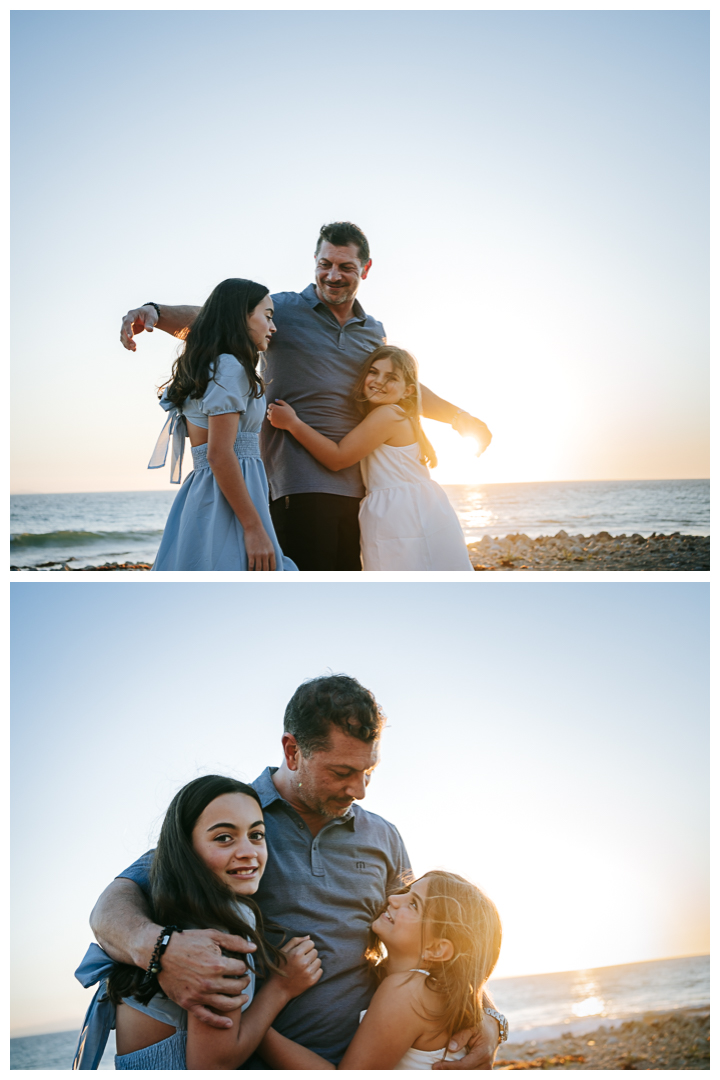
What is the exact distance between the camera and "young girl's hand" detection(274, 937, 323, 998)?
2.26 meters

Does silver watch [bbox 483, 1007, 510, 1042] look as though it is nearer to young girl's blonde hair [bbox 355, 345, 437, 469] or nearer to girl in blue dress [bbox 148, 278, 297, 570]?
girl in blue dress [bbox 148, 278, 297, 570]

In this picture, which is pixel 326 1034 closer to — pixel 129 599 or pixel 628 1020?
pixel 129 599

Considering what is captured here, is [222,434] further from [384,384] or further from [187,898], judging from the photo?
[187,898]

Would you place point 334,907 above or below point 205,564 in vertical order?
below

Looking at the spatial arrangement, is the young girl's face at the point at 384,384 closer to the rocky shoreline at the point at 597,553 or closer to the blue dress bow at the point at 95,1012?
the blue dress bow at the point at 95,1012

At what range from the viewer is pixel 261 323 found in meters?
2.64

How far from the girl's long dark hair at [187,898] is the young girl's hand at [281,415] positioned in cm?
125

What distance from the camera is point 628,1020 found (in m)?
4.25

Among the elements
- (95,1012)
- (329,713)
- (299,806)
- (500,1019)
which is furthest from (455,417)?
(95,1012)

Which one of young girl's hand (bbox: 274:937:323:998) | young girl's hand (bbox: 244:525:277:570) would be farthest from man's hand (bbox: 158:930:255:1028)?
young girl's hand (bbox: 244:525:277:570)

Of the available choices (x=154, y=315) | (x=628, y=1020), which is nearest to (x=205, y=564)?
A: (x=154, y=315)

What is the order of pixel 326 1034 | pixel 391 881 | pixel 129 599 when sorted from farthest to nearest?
pixel 129 599
pixel 391 881
pixel 326 1034

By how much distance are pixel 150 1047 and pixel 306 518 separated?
5.58 feet

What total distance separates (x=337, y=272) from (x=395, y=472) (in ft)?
2.43
